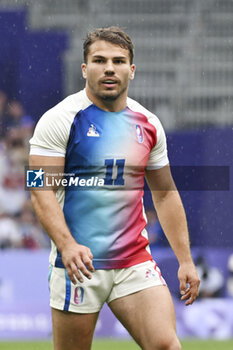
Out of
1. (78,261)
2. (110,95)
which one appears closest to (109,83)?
(110,95)

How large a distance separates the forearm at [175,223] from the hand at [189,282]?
0.06m

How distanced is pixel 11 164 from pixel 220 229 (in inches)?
127

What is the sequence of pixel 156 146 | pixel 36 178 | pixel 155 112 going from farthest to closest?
pixel 155 112 → pixel 156 146 → pixel 36 178

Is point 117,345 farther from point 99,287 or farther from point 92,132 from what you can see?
point 92,132

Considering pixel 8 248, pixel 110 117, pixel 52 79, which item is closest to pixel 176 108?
pixel 52 79

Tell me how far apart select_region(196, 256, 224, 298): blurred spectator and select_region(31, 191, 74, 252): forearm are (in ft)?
20.0

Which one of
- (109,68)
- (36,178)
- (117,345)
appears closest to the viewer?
(36,178)

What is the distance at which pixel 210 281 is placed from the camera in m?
10.3

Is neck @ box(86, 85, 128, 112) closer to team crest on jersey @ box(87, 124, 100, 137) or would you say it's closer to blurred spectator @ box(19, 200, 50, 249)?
team crest on jersey @ box(87, 124, 100, 137)

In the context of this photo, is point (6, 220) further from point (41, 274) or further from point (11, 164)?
point (41, 274)

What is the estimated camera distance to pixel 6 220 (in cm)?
1169

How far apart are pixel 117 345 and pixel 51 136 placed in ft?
19.0

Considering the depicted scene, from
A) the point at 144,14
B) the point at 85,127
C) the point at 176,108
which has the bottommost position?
the point at 176,108

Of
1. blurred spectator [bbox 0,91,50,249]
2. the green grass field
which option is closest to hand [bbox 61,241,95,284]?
the green grass field
